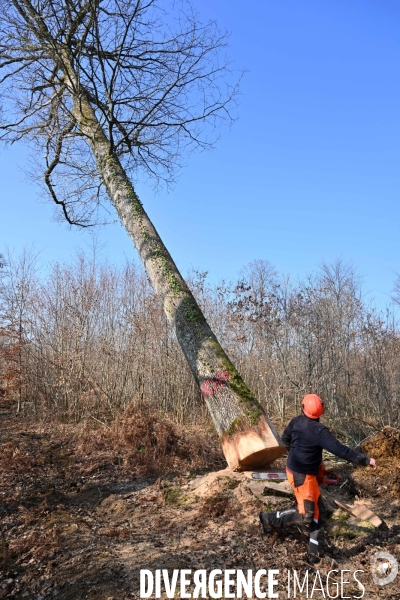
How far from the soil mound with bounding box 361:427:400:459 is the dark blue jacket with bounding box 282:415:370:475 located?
2.08 m

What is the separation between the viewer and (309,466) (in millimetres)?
3900

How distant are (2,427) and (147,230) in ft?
19.4

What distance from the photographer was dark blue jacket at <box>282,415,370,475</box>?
3771mm

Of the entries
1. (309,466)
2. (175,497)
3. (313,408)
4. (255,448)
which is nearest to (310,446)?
(309,466)

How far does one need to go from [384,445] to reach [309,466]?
2239 mm

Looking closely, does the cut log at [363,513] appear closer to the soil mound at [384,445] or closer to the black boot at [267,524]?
the black boot at [267,524]

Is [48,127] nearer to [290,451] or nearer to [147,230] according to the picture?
[147,230]

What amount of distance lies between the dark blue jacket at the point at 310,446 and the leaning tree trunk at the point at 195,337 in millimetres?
853

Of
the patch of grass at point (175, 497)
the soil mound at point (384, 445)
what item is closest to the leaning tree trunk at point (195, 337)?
the patch of grass at point (175, 497)

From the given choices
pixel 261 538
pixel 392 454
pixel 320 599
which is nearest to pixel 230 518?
pixel 261 538

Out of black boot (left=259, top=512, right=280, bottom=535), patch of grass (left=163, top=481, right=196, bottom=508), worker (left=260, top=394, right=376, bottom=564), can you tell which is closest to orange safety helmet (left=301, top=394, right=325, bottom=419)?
worker (left=260, top=394, right=376, bottom=564)

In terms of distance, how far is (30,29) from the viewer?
648 centimetres

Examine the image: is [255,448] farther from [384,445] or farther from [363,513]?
[384,445]

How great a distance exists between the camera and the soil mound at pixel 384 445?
18.1ft
